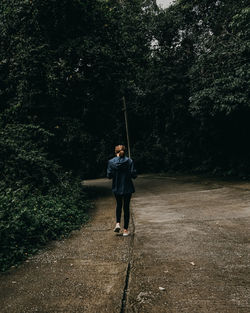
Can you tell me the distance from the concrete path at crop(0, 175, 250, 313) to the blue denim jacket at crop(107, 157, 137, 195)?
0.97 metres

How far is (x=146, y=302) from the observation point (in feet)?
9.95

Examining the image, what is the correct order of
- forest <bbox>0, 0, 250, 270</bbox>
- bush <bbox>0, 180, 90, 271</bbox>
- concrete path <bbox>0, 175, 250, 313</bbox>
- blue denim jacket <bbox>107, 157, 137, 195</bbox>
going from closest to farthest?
concrete path <bbox>0, 175, 250, 313</bbox>
bush <bbox>0, 180, 90, 271</bbox>
blue denim jacket <bbox>107, 157, 137, 195</bbox>
forest <bbox>0, 0, 250, 270</bbox>

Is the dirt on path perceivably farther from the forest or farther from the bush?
the forest

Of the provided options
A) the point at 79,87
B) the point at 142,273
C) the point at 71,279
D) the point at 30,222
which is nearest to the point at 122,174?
the point at 30,222

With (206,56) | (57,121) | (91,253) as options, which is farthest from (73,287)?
(206,56)

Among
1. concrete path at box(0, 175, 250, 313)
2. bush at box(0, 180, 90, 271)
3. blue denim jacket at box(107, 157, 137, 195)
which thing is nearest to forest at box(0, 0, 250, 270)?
bush at box(0, 180, 90, 271)

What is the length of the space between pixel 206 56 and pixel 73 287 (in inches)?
550

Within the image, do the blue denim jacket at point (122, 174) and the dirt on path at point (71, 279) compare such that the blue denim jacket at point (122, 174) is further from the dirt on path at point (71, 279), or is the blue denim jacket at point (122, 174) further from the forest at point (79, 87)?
the forest at point (79, 87)

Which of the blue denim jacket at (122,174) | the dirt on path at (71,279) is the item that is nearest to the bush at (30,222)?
the dirt on path at (71,279)

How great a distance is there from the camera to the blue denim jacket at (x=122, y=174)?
19.8 feet

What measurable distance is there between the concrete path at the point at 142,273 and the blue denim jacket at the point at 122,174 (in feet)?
3.18

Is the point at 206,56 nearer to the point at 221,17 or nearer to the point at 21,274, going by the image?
the point at 221,17

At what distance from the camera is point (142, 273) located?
3783 millimetres

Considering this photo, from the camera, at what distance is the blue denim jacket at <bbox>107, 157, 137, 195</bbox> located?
238 inches
